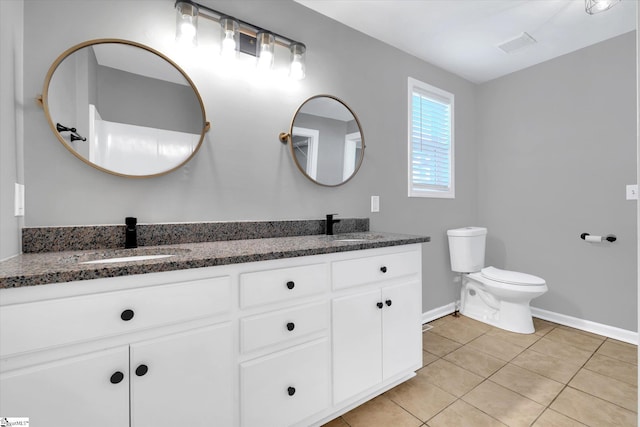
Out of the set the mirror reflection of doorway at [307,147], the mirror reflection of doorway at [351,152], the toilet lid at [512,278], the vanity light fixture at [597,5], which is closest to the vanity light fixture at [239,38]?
the mirror reflection of doorway at [307,147]

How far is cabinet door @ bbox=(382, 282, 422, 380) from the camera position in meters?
1.65

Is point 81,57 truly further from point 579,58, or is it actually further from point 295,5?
point 579,58

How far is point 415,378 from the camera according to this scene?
1878mm

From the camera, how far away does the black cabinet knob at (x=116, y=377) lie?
2.99ft

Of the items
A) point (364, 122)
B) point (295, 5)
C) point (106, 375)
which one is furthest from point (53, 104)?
point (364, 122)

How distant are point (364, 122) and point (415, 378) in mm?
1879

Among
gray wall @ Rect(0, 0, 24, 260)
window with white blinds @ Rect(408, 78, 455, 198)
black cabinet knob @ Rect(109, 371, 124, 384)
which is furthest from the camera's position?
window with white blinds @ Rect(408, 78, 455, 198)

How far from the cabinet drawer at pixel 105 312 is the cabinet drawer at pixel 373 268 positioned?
56 centimetres

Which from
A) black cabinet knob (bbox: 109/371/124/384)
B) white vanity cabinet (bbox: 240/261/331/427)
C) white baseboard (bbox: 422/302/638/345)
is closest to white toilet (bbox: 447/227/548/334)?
white baseboard (bbox: 422/302/638/345)

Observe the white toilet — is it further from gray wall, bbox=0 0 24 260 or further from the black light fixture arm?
gray wall, bbox=0 0 24 260

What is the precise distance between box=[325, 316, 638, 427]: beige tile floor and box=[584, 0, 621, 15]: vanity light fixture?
239 cm

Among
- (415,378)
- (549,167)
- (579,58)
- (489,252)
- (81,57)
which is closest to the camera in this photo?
(81,57)

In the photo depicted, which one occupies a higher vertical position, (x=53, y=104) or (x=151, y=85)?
(x=151, y=85)

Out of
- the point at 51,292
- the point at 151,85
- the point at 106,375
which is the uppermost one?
the point at 151,85
